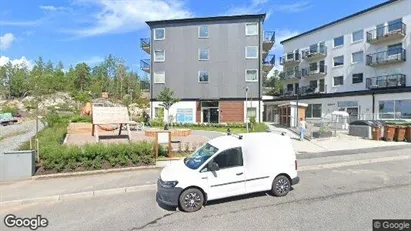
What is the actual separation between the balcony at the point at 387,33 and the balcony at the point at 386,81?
176 inches

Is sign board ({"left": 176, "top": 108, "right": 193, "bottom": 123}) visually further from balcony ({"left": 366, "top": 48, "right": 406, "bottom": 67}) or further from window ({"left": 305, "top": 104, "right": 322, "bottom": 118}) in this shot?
balcony ({"left": 366, "top": 48, "right": 406, "bottom": 67})

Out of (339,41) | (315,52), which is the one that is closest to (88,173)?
(339,41)

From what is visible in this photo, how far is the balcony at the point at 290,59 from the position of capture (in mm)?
47875

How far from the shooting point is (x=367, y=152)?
15.6 meters

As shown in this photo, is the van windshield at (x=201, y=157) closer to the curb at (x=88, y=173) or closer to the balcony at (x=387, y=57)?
the curb at (x=88, y=173)

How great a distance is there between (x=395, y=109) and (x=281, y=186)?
88.9 feet

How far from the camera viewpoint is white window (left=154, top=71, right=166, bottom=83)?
37969mm

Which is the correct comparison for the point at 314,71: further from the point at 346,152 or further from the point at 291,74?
the point at 346,152

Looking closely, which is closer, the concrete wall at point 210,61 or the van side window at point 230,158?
the van side window at point 230,158

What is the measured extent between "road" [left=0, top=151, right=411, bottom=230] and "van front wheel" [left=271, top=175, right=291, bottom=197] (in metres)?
0.18

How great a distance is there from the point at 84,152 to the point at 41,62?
336 ft

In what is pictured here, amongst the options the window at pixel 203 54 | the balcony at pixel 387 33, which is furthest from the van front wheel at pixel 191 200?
the balcony at pixel 387 33

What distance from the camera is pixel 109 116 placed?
18.1 meters

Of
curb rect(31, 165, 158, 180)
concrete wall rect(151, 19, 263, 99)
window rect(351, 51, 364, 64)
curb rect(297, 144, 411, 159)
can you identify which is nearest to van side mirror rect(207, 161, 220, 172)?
curb rect(31, 165, 158, 180)
